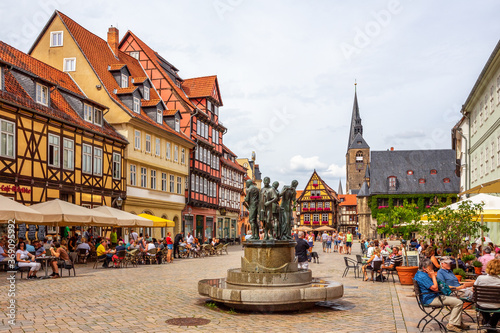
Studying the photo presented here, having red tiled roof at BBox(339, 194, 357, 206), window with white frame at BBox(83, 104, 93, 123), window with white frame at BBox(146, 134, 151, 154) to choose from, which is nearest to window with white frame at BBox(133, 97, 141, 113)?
window with white frame at BBox(146, 134, 151, 154)

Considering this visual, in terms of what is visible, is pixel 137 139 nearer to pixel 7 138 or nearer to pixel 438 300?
pixel 7 138

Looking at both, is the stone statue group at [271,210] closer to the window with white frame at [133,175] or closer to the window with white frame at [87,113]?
the window with white frame at [87,113]

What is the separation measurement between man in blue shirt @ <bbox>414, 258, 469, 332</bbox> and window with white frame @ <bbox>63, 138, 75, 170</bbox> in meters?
A: 21.1

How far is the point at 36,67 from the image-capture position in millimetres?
27984

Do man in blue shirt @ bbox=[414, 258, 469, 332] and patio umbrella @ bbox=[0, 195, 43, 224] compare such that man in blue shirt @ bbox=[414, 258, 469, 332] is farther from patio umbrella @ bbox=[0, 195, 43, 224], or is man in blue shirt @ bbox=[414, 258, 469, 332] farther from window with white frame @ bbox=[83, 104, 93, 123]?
window with white frame @ bbox=[83, 104, 93, 123]

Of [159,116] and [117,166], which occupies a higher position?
[159,116]

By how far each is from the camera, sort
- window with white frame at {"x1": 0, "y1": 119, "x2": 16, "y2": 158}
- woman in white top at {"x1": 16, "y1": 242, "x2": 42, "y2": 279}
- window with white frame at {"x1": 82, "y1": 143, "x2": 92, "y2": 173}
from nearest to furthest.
→ woman in white top at {"x1": 16, "y1": 242, "x2": 42, "y2": 279}
window with white frame at {"x1": 0, "y1": 119, "x2": 16, "y2": 158}
window with white frame at {"x1": 82, "y1": 143, "x2": 92, "y2": 173}

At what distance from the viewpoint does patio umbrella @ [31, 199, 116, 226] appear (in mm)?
18750

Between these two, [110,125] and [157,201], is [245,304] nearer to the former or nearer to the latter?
[110,125]

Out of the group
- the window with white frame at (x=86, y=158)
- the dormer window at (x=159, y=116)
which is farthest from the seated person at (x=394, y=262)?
the dormer window at (x=159, y=116)

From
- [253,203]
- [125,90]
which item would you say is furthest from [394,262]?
[125,90]

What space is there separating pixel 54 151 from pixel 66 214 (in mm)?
7329

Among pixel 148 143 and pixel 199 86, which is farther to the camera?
pixel 199 86

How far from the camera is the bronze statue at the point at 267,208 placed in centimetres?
1252
